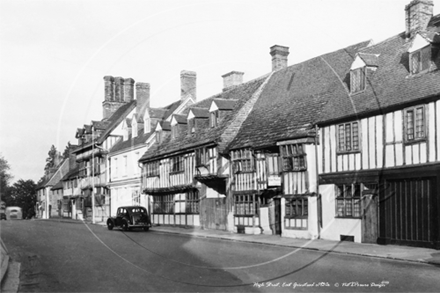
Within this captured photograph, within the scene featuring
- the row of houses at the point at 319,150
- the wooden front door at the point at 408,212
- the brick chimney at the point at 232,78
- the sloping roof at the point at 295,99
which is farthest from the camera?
the brick chimney at the point at 232,78

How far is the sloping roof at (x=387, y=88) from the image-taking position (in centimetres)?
1859

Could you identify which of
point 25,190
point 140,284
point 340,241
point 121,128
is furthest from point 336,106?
point 25,190

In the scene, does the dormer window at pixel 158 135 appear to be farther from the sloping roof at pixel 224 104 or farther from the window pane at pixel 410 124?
the window pane at pixel 410 124

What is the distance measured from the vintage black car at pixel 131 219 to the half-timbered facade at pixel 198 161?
357 centimetres

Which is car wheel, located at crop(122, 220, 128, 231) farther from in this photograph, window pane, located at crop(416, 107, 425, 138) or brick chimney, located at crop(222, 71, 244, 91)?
window pane, located at crop(416, 107, 425, 138)

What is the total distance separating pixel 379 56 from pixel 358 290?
15524 millimetres

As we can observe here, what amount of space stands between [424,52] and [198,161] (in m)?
16.6

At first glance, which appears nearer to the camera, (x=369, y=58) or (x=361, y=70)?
(x=361, y=70)

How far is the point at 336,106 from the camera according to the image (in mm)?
23031

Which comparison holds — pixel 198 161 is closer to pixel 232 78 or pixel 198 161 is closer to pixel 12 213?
pixel 232 78

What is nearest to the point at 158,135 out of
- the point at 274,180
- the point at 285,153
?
the point at 274,180

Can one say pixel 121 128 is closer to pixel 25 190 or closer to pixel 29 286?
pixel 29 286

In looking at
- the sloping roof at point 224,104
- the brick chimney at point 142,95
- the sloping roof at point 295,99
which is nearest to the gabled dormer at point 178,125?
the sloping roof at point 224,104

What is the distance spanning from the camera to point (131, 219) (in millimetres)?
31375
